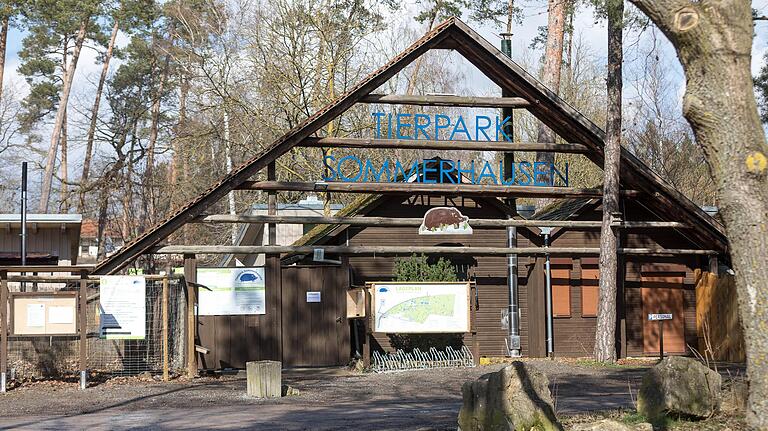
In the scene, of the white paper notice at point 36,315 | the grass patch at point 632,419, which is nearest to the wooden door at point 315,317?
the white paper notice at point 36,315

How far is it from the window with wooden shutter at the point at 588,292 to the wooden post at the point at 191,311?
9.83 meters

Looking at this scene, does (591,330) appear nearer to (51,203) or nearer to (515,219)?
(515,219)

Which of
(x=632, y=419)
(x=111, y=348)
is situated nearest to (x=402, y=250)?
(x=111, y=348)

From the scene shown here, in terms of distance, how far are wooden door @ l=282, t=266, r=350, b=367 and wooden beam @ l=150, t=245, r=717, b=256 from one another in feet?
2.32

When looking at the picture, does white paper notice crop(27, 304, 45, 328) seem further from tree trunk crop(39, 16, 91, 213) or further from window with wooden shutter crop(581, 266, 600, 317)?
tree trunk crop(39, 16, 91, 213)

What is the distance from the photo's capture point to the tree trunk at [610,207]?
2147 cm

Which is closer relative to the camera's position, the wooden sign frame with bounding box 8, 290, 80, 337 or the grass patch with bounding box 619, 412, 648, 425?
the grass patch with bounding box 619, 412, 648, 425

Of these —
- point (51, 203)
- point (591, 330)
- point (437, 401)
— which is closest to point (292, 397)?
point (437, 401)

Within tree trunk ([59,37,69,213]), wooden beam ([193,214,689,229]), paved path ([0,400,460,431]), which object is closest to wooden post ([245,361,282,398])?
paved path ([0,400,460,431])

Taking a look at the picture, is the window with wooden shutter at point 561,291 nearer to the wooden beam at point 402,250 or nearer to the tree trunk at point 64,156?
the wooden beam at point 402,250

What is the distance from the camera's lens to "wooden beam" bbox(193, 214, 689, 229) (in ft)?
67.4

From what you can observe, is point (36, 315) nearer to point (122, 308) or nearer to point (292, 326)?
point (122, 308)

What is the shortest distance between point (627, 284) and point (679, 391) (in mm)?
14441

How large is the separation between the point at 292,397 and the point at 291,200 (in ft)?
67.7
